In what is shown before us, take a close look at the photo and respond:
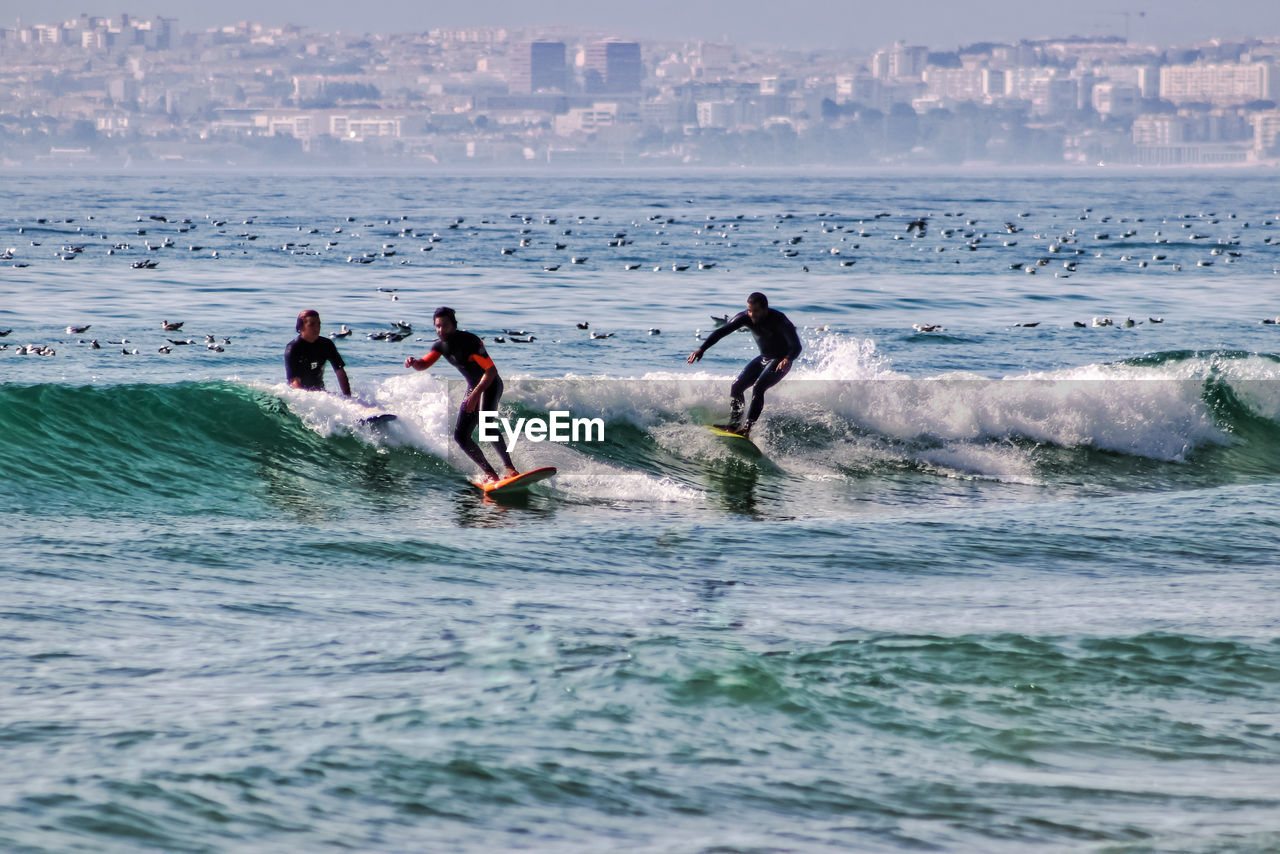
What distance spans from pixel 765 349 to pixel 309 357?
187 inches

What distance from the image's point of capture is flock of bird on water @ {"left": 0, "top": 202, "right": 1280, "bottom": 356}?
Answer: 41938 mm

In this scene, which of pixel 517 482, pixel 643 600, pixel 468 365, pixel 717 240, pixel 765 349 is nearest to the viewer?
pixel 643 600

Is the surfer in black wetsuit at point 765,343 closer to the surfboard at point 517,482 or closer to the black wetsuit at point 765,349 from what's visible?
the black wetsuit at point 765,349

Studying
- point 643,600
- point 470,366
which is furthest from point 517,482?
point 643,600

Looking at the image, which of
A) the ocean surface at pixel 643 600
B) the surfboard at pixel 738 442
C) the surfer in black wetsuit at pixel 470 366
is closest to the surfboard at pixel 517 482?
the ocean surface at pixel 643 600

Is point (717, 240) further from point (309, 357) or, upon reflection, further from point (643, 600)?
point (643, 600)

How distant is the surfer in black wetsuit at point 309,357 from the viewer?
14.2 metres

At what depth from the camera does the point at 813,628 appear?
9266mm

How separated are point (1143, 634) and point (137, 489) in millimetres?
9499

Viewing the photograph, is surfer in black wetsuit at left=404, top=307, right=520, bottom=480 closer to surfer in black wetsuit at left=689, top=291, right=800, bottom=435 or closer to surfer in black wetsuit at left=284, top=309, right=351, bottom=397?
surfer in black wetsuit at left=284, top=309, right=351, bottom=397

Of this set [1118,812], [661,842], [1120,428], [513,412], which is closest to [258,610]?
[661,842]

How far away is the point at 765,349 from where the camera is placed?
1538 cm

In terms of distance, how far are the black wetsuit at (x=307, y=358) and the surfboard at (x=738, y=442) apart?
437 centimetres

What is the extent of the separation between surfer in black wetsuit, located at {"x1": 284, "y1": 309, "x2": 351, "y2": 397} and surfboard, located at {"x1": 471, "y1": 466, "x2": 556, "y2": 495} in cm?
175
